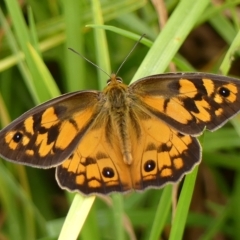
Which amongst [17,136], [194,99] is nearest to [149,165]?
[194,99]

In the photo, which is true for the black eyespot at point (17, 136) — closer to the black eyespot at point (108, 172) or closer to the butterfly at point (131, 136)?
the butterfly at point (131, 136)

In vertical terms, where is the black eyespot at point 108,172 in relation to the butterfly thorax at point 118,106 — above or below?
below

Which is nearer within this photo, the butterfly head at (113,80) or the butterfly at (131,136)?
the butterfly at (131,136)

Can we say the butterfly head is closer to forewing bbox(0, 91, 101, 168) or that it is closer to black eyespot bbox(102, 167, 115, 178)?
forewing bbox(0, 91, 101, 168)

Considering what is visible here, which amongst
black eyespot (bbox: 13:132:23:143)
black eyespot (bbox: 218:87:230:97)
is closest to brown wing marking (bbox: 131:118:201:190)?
black eyespot (bbox: 218:87:230:97)

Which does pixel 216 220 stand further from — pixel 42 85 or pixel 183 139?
pixel 42 85

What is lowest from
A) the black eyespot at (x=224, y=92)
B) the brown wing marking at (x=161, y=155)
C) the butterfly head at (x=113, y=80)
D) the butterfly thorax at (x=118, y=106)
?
the brown wing marking at (x=161, y=155)

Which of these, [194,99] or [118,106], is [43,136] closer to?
[118,106]

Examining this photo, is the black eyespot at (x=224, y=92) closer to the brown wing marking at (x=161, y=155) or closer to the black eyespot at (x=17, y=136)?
the brown wing marking at (x=161, y=155)

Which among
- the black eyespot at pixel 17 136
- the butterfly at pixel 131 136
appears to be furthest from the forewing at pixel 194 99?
the black eyespot at pixel 17 136
